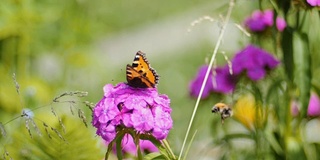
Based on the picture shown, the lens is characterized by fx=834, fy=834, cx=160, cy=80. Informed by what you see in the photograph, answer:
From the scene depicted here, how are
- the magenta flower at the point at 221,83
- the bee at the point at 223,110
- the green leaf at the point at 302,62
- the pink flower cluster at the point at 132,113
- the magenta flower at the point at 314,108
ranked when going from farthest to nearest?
the magenta flower at the point at 314,108 < the magenta flower at the point at 221,83 < the green leaf at the point at 302,62 < the bee at the point at 223,110 < the pink flower cluster at the point at 132,113

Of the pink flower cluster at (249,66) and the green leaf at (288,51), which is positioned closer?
the green leaf at (288,51)

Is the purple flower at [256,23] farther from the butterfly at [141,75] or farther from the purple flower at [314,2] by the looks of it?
the butterfly at [141,75]

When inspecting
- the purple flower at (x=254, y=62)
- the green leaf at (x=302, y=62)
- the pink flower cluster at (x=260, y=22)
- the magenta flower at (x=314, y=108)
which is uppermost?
the pink flower cluster at (x=260, y=22)

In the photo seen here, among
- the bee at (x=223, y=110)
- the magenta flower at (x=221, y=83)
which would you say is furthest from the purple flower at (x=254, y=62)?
the bee at (x=223, y=110)

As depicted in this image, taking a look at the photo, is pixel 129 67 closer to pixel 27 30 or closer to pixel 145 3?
pixel 27 30

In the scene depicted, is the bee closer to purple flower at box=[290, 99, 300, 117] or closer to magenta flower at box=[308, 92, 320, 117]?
purple flower at box=[290, 99, 300, 117]

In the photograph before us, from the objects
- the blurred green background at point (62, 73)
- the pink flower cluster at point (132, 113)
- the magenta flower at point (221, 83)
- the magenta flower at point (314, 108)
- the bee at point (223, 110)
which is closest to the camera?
the pink flower cluster at point (132, 113)

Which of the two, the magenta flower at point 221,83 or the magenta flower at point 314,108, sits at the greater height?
the magenta flower at point 221,83
